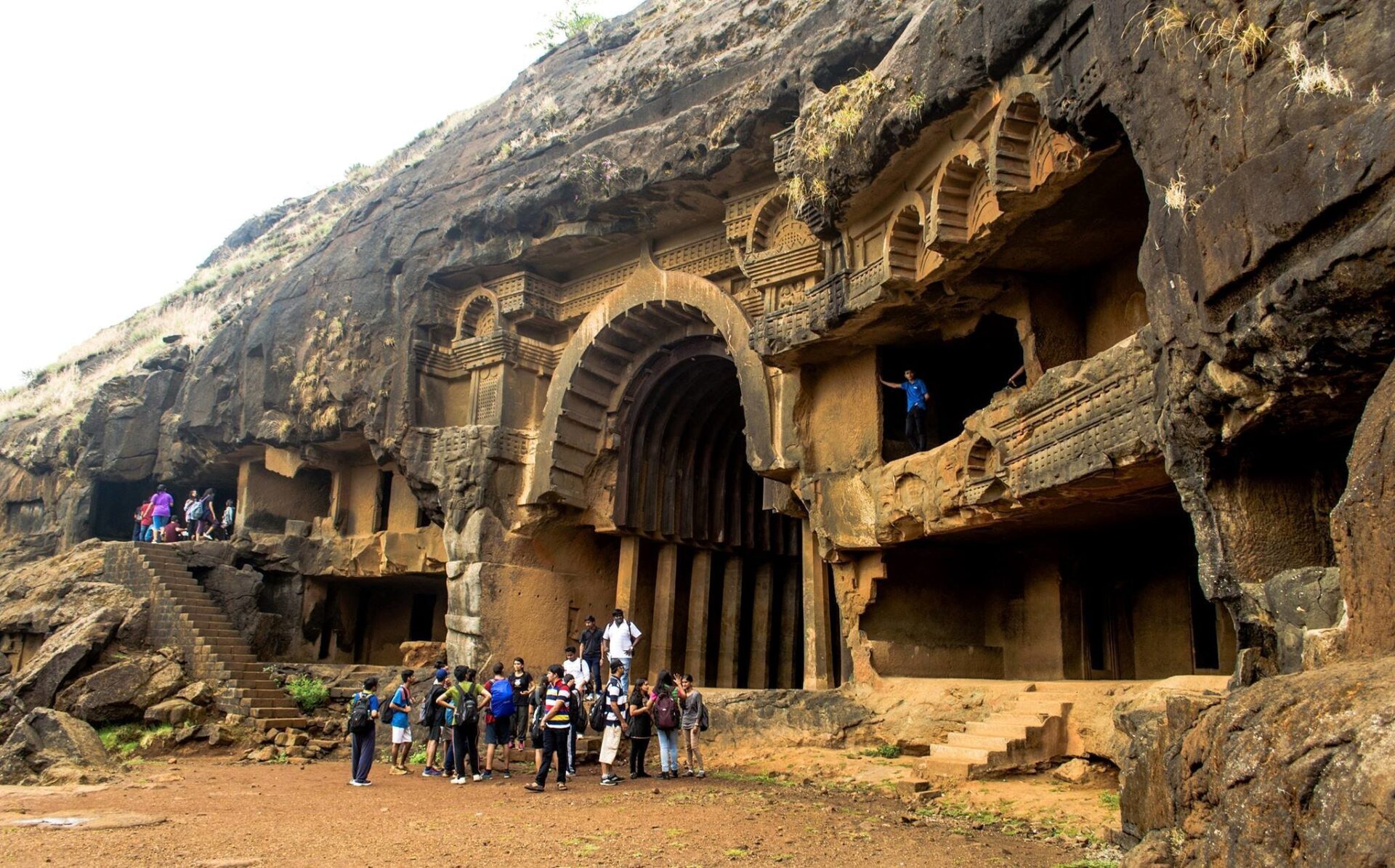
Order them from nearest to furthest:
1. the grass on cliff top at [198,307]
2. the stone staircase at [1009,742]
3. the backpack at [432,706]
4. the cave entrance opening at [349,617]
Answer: the stone staircase at [1009,742] < the backpack at [432,706] < the cave entrance opening at [349,617] < the grass on cliff top at [198,307]

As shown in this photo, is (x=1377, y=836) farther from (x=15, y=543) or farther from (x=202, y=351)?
(x=15, y=543)

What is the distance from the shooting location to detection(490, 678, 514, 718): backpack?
41.3 feet

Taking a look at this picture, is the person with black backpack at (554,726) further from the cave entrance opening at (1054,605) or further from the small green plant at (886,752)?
the cave entrance opening at (1054,605)

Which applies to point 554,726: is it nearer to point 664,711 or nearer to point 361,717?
point 664,711

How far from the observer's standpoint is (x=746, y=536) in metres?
19.8

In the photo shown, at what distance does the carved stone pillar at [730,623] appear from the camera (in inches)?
722

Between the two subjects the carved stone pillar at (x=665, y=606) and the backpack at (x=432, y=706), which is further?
the carved stone pillar at (x=665, y=606)

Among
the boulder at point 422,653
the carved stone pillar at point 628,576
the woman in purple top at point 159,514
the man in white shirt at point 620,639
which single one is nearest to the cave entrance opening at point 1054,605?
the man in white shirt at point 620,639

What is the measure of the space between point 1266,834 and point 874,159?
8.89 meters

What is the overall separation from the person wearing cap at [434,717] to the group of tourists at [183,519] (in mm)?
11340

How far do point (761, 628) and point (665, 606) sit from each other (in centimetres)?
205

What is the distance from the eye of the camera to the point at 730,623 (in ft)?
61.8

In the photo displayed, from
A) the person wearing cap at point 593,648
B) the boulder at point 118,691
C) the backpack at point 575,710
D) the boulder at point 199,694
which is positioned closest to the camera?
the backpack at point 575,710


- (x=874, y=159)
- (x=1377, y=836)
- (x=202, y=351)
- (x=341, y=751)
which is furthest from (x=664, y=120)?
(x=1377, y=836)
